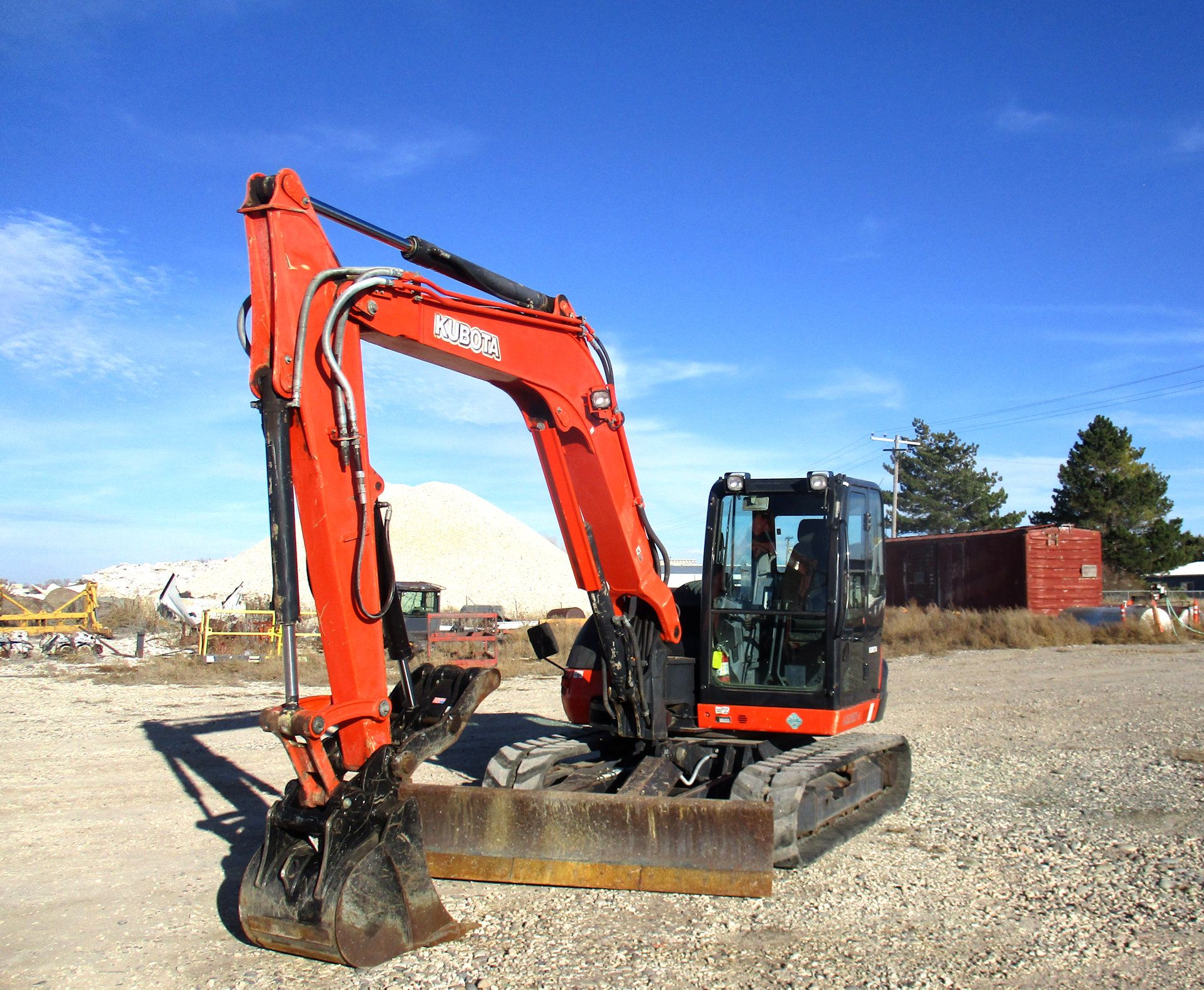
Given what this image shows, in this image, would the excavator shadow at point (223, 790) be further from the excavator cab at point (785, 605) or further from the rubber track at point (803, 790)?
the excavator cab at point (785, 605)

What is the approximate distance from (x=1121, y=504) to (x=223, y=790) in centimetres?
4316

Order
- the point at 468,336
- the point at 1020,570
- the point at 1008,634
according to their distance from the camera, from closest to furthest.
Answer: the point at 468,336 → the point at 1008,634 → the point at 1020,570

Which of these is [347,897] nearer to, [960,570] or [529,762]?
[529,762]

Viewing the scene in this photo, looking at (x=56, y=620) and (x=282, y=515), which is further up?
(x=282, y=515)

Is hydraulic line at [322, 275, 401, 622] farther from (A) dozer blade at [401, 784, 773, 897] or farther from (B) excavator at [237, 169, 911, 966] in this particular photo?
(A) dozer blade at [401, 784, 773, 897]

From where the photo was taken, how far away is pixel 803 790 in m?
6.19

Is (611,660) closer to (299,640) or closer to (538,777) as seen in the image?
(538,777)

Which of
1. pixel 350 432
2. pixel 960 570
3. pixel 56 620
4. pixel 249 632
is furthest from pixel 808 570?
pixel 56 620

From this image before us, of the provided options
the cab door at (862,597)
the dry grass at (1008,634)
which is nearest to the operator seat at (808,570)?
the cab door at (862,597)

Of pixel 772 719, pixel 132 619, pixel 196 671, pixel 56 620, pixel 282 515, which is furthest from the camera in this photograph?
pixel 132 619

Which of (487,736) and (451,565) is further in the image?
(451,565)

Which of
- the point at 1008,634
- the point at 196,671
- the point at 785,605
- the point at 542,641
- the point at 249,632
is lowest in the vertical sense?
the point at 196,671

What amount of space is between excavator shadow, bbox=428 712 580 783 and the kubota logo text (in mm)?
4325

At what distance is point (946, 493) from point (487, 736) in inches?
1913
